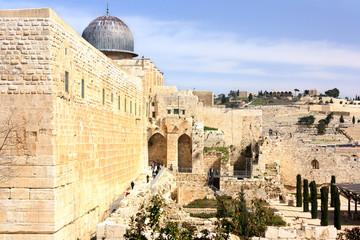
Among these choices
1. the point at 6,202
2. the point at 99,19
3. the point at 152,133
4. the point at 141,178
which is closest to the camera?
the point at 6,202

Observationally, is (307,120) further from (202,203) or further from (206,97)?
(202,203)

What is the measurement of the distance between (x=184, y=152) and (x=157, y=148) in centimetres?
160

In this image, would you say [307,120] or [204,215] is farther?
[307,120]

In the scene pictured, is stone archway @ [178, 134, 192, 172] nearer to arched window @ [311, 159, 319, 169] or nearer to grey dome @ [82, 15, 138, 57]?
grey dome @ [82, 15, 138, 57]

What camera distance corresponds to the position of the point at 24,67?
945 cm

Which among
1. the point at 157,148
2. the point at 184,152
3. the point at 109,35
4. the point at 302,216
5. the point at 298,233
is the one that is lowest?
the point at 302,216

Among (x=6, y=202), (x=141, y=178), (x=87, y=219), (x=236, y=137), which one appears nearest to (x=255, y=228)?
(x=87, y=219)

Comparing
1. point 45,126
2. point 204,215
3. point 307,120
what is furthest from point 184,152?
point 307,120

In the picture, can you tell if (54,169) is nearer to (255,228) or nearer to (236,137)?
(255,228)

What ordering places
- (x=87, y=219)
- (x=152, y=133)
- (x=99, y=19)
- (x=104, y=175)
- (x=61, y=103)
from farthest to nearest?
(x=99, y=19), (x=152, y=133), (x=104, y=175), (x=87, y=219), (x=61, y=103)

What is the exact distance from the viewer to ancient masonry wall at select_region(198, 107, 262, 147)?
29734 millimetres

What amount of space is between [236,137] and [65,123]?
20483mm

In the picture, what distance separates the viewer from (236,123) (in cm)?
2983

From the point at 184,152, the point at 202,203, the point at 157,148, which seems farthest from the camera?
the point at 184,152
